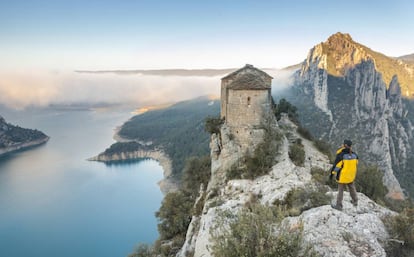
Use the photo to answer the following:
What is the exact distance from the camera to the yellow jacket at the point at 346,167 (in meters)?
7.06

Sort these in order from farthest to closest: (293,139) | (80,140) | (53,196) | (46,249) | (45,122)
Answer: (45,122) < (80,140) < (53,196) < (46,249) < (293,139)

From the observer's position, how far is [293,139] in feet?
61.8

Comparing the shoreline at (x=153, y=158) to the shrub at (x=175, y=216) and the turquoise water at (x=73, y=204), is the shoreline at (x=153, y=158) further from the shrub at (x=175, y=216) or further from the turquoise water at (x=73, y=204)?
the shrub at (x=175, y=216)

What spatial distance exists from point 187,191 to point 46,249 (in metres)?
29.2

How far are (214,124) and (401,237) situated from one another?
1202 cm

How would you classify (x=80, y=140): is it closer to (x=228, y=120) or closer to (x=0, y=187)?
(x=0, y=187)

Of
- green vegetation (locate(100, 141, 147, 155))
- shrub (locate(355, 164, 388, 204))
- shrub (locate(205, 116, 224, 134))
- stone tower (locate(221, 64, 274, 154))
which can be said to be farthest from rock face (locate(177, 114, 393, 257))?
green vegetation (locate(100, 141, 147, 155))

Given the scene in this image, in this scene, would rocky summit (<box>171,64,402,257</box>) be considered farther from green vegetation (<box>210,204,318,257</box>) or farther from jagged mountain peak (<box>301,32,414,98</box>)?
jagged mountain peak (<box>301,32,414,98</box>)

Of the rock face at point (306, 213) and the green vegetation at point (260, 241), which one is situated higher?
the green vegetation at point (260, 241)

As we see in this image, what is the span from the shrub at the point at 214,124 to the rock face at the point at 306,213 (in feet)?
1.48

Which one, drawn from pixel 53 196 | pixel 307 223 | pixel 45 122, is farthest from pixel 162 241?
pixel 45 122

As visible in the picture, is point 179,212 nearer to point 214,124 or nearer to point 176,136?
point 214,124

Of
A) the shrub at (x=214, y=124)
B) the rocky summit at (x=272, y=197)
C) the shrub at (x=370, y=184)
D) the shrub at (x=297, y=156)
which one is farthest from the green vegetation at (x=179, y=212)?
the shrub at (x=370, y=184)

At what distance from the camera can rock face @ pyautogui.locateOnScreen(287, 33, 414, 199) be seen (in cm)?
6162
